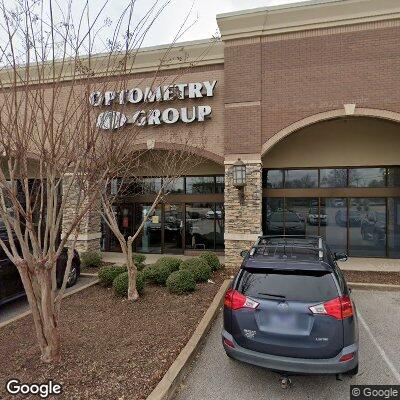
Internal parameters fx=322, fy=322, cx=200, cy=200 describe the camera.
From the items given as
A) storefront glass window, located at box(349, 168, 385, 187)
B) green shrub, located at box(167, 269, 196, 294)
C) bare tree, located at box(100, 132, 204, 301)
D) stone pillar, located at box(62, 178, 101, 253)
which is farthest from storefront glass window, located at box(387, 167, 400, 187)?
stone pillar, located at box(62, 178, 101, 253)

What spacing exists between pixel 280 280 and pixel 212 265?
237 inches

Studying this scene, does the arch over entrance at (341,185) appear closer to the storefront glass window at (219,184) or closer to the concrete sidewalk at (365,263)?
the concrete sidewalk at (365,263)

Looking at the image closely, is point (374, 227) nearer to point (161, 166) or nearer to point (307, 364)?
point (161, 166)

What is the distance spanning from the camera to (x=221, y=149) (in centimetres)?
1162

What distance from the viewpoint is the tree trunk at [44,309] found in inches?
166

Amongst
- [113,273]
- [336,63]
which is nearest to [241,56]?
[336,63]

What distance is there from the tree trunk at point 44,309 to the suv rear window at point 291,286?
2536 millimetres

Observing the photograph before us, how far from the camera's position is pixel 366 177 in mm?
12664

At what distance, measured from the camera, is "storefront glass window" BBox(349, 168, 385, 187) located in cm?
1255

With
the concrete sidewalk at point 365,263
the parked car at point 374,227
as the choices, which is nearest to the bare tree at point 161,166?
the concrete sidewalk at point 365,263

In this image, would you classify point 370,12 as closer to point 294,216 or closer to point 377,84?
point 377,84

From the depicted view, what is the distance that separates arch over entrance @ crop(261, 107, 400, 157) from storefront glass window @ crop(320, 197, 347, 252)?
12.5ft

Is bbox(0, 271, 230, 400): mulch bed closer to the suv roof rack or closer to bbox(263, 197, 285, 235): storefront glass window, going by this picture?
the suv roof rack

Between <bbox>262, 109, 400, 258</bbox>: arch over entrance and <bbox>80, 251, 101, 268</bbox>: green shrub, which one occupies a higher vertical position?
<bbox>262, 109, 400, 258</bbox>: arch over entrance
